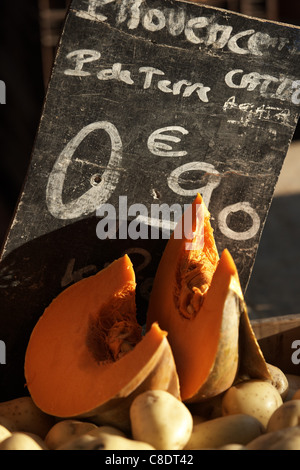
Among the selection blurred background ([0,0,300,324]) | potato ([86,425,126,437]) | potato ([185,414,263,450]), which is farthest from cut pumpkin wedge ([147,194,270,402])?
blurred background ([0,0,300,324])

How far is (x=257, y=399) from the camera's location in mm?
1814

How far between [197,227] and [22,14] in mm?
3261

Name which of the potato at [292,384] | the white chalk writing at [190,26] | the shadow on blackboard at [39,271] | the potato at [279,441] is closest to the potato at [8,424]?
the shadow on blackboard at [39,271]

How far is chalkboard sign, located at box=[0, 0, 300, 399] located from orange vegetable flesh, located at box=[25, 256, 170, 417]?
0.15 meters

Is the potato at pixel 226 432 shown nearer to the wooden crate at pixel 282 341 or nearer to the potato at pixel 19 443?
the potato at pixel 19 443

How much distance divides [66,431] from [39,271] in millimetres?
569

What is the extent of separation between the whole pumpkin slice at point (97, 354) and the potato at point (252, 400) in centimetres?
19

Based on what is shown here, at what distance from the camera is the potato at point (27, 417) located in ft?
6.23

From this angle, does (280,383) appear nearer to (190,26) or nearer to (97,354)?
(97,354)

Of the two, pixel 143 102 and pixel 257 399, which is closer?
pixel 257 399

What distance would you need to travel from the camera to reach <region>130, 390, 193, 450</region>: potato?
5.20 ft

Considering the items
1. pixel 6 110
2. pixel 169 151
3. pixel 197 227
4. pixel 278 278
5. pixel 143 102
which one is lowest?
pixel 278 278
